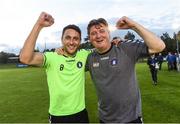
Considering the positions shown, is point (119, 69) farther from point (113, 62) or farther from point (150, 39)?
point (150, 39)

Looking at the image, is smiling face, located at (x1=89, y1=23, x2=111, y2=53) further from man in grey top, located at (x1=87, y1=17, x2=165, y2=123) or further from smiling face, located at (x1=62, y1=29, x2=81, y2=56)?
smiling face, located at (x1=62, y1=29, x2=81, y2=56)

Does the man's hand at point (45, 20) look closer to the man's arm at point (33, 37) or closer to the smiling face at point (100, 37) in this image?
the man's arm at point (33, 37)

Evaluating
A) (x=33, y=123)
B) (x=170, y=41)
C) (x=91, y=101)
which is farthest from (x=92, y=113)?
(x=170, y=41)

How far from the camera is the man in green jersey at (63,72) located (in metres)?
6.62

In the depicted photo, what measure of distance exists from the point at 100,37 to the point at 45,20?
85cm

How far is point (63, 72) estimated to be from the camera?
21.9 feet

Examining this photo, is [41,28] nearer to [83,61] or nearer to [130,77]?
[83,61]

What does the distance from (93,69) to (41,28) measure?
0.98 meters

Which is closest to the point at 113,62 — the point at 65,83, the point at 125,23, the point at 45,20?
the point at 125,23

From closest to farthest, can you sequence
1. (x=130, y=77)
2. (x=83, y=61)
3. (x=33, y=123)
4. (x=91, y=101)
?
(x=130, y=77) < (x=83, y=61) < (x=33, y=123) < (x=91, y=101)

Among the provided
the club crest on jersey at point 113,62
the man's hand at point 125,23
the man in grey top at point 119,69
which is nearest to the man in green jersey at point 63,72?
the man in grey top at point 119,69

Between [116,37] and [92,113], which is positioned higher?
[116,37]

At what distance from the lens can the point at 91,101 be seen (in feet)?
65.5

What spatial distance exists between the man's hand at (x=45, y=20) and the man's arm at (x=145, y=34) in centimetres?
100
